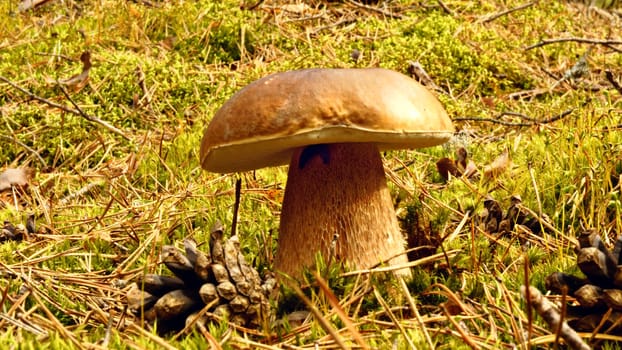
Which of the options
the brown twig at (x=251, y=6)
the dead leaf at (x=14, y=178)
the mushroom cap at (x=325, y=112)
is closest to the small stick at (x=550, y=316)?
the mushroom cap at (x=325, y=112)

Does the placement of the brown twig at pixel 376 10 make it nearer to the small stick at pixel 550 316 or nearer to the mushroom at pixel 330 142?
the mushroom at pixel 330 142

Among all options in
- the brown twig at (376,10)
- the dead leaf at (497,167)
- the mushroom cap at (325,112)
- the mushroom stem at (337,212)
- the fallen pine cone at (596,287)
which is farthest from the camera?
the brown twig at (376,10)

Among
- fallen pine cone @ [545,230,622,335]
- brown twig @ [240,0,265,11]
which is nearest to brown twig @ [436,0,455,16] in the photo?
brown twig @ [240,0,265,11]

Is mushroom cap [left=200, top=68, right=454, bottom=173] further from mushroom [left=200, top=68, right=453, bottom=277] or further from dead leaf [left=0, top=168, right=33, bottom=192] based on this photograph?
dead leaf [left=0, top=168, right=33, bottom=192]

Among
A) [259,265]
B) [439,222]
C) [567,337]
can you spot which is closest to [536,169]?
[439,222]

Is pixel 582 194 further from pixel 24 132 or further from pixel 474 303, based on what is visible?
pixel 24 132

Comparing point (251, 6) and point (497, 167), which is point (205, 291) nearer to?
point (497, 167)

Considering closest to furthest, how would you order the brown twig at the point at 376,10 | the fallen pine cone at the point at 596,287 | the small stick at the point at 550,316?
the small stick at the point at 550,316, the fallen pine cone at the point at 596,287, the brown twig at the point at 376,10
